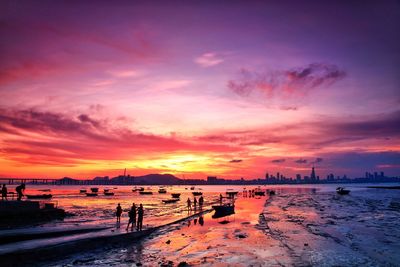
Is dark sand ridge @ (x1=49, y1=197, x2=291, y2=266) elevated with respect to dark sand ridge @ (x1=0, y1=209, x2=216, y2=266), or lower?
lower

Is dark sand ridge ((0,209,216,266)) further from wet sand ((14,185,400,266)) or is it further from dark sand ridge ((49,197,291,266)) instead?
dark sand ridge ((49,197,291,266))

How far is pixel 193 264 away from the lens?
21109mm

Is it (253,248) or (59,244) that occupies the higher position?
(59,244)

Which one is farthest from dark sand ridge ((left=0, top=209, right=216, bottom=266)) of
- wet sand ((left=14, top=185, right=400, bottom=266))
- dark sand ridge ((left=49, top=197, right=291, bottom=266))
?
dark sand ridge ((left=49, top=197, right=291, bottom=266))

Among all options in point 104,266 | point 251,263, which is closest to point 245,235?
point 251,263

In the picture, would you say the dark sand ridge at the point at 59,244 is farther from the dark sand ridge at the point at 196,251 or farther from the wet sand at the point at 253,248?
the dark sand ridge at the point at 196,251

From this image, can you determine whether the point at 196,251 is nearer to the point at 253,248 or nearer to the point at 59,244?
the point at 253,248

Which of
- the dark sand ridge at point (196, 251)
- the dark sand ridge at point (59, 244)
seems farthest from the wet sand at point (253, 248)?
the dark sand ridge at point (59, 244)

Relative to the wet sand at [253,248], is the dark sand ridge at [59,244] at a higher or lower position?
higher

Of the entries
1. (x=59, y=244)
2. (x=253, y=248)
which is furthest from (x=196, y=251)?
(x=59, y=244)

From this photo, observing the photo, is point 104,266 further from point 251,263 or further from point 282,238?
point 282,238

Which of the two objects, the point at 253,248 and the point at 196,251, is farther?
the point at 253,248

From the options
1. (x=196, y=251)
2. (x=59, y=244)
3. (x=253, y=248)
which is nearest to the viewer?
(x=196, y=251)

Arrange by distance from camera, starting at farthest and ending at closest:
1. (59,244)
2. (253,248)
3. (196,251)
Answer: (253,248)
(59,244)
(196,251)
